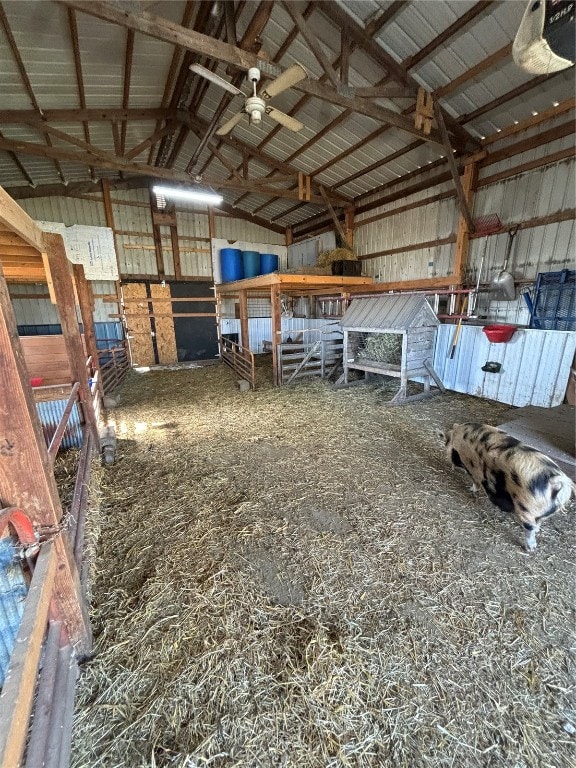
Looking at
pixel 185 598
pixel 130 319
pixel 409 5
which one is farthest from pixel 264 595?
pixel 130 319

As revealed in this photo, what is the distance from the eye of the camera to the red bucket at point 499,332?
5.11 metres

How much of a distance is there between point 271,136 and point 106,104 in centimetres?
368

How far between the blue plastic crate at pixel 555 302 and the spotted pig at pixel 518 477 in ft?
12.4

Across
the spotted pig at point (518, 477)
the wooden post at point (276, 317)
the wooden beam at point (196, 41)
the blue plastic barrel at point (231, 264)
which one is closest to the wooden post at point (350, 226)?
the blue plastic barrel at point (231, 264)

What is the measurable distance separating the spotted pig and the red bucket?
3.16 meters

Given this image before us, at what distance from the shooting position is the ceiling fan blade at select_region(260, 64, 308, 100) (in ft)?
11.2

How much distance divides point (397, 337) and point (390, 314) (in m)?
1.00

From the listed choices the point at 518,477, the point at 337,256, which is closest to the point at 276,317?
the point at 337,256

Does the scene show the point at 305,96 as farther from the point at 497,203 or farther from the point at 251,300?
the point at 251,300

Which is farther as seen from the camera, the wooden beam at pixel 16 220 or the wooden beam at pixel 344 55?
the wooden beam at pixel 344 55

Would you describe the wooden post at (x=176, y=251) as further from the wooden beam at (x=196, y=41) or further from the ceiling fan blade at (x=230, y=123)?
the wooden beam at (x=196, y=41)

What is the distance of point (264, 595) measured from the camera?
2.04 m

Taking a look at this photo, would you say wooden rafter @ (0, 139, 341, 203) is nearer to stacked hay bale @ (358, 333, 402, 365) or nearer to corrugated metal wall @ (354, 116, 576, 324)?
corrugated metal wall @ (354, 116, 576, 324)

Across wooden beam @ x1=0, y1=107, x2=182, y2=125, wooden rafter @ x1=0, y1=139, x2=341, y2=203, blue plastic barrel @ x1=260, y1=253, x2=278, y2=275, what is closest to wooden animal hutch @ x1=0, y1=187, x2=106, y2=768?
wooden beam @ x1=0, y1=107, x2=182, y2=125
